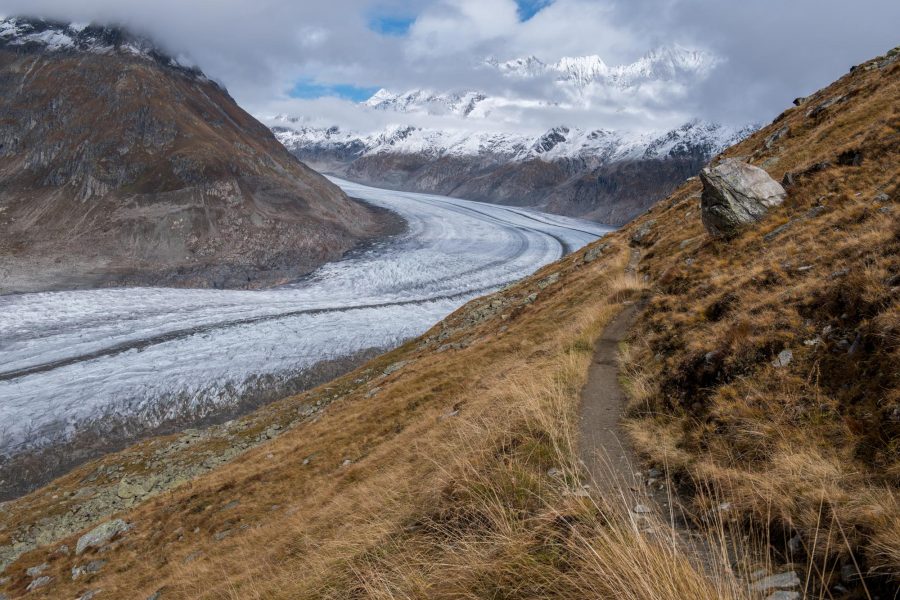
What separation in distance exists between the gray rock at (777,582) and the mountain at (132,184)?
8299 cm

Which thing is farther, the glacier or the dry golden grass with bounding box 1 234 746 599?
the glacier

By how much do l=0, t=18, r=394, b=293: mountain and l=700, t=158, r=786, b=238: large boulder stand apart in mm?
74998

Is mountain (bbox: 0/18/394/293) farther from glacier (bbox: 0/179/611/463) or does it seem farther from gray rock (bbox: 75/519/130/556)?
gray rock (bbox: 75/519/130/556)

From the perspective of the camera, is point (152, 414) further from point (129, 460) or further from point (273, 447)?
point (273, 447)

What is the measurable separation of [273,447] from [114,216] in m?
86.1

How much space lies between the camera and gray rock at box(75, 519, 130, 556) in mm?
18609

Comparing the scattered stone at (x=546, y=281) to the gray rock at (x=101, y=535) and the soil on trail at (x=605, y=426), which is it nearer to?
the soil on trail at (x=605, y=426)

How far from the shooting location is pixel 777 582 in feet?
11.6

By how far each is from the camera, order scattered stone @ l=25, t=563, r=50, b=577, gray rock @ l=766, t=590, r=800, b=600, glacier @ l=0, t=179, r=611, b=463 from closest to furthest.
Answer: gray rock @ l=766, t=590, r=800, b=600, scattered stone @ l=25, t=563, r=50, b=577, glacier @ l=0, t=179, r=611, b=463

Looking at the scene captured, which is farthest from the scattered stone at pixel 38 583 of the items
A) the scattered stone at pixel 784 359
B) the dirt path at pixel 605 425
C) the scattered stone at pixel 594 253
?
the scattered stone at pixel 594 253

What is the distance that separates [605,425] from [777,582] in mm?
4049

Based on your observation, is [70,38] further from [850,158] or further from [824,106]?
[850,158]

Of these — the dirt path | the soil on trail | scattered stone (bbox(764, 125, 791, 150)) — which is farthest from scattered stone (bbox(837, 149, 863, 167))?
scattered stone (bbox(764, 125, 791, 150))

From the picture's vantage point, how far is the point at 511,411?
809 centimetres
